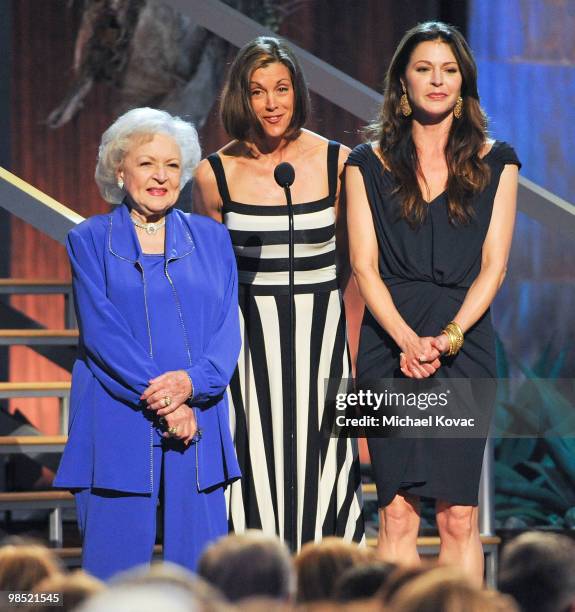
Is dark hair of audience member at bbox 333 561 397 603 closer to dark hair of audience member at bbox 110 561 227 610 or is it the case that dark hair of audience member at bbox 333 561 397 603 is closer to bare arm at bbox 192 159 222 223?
dark hair of audience member at bbox 110 561 227 610

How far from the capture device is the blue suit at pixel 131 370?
3.15 meters

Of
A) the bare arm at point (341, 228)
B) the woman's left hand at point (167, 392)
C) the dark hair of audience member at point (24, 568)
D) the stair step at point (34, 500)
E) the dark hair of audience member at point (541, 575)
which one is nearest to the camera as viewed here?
the dark hair of audience member at point (541, 575)

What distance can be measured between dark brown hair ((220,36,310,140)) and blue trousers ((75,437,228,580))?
945 millimetres

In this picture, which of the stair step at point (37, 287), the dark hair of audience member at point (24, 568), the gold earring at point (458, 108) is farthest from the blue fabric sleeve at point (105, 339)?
the stair step at point (37, 287)

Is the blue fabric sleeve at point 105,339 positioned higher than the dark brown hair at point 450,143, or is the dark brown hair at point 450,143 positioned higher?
the dark brown hair at point 450,143

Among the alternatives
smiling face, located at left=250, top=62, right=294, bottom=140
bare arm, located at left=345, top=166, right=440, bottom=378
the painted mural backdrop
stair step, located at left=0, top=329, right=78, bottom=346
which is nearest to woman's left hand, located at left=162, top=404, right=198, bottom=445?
bare arm, located at left=345, top=166, right=440, bottom=378

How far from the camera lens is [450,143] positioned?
338cm

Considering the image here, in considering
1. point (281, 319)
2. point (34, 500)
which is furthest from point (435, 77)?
point (34, 500)

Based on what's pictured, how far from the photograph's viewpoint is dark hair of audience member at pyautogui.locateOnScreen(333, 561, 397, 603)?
189cm

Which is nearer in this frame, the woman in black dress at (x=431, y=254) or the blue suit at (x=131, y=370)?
the blue suit at (x=131, y=370)

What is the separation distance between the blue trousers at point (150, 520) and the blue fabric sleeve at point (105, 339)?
17 centimetres

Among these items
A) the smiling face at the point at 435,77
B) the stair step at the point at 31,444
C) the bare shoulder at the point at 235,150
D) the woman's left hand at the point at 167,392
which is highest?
the smiling face at the point at 435,77

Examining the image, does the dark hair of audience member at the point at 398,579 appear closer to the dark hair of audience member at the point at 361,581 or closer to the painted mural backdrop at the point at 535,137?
the dark hair of audience member at the point at 361,581

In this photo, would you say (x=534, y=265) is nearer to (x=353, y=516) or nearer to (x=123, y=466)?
(x=353, y=516)
